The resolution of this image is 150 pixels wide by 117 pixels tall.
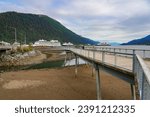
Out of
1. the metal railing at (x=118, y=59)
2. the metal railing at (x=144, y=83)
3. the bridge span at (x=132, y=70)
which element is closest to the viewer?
the metal railing at (x=144, y=83)

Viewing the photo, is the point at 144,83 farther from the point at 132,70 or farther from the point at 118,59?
the point at 118,59

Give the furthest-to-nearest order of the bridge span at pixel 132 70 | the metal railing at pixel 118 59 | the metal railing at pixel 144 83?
1. the metal railing at pixel 118 59
2. the bridge span at pixel 132 70
3. the metal railing at pixel 144 83

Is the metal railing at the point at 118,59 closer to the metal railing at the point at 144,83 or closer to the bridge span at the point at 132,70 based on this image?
the bridge span at the point at 132,70

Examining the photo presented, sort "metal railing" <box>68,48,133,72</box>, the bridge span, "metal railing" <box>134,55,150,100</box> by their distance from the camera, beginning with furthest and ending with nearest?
"metal railing" <box>68,48,133,72</box>, the bridge span, "metal railing" <box>134,55,150,100</box>

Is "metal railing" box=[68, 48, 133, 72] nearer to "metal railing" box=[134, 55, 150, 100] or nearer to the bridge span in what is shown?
the bridge span

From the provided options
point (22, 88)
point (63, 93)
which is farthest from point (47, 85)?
point (63, 93)

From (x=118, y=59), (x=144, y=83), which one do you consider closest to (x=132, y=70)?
(x=144, y=83)

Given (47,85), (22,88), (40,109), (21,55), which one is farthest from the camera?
(21,55)

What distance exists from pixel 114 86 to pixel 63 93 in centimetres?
632

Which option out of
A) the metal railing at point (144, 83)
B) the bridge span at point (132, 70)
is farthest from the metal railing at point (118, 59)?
the metal railing at point (144, 83)

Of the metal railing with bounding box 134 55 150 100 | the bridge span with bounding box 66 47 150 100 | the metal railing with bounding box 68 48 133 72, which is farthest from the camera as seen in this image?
the metal railing with bounding box 68 48 133 72

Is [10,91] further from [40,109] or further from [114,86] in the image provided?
[40,109]

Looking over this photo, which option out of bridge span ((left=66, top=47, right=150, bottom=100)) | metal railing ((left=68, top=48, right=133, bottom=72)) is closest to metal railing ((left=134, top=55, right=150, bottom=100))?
bridge span ((left=66, top=47, right=150, bottom=100))

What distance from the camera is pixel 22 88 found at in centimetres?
2802
